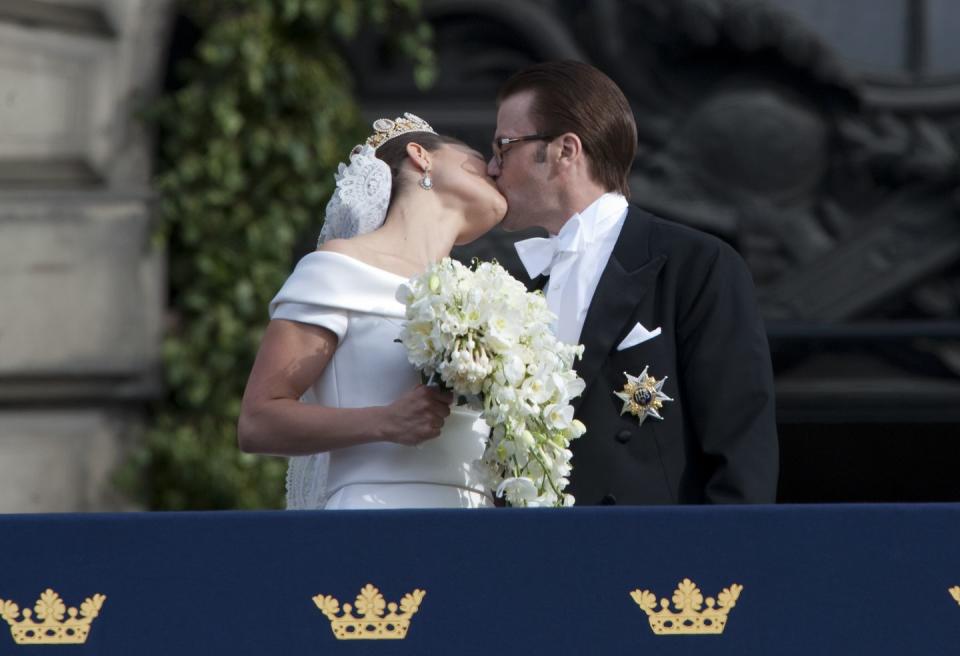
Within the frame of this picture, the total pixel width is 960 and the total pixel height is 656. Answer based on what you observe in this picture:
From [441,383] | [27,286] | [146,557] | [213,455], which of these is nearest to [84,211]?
[27,286]

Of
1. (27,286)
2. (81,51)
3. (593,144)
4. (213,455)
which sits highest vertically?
(593,144)

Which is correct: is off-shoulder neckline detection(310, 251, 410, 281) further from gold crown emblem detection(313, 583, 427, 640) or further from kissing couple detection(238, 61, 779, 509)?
gold crown emblem detection(313, 583, 427, 640)

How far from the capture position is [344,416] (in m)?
2.47

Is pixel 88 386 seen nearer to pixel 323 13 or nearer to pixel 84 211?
pixel 84 211

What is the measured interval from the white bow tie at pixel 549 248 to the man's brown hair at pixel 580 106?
0.34 feet

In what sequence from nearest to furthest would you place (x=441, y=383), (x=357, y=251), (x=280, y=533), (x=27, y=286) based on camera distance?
(x=280, y=533), (x=441, y=383), (x=357, y=251), (x=27, y=286)

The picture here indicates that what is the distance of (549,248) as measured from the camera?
2799 millimetres

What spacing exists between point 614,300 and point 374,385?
0.39m

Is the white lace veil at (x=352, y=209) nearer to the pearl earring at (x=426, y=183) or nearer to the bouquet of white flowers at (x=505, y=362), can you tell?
the pearl earring at (x=426, y=183)

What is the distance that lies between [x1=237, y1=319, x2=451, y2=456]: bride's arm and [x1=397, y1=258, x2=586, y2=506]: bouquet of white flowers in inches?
2.7

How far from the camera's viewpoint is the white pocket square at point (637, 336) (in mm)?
2617

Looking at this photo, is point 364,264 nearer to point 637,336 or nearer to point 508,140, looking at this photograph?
point 508,140

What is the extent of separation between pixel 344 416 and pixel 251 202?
2814 mm

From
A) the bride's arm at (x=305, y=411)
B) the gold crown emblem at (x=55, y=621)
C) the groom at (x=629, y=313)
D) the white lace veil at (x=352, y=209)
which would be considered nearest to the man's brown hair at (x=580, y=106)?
the groom at (x=629, y=313)
